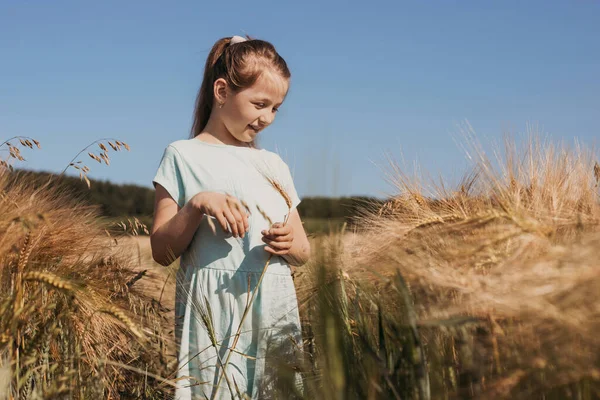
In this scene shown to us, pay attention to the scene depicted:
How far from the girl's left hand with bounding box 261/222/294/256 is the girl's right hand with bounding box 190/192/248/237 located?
74 mm

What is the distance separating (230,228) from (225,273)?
0.26 m

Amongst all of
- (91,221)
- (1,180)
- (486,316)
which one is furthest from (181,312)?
(486,316)

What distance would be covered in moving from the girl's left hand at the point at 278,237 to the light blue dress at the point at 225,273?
0.50 ft

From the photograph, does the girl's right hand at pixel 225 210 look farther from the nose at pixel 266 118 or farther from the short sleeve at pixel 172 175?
the nose at pixel 266 118

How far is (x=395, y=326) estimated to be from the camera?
43.3 inches

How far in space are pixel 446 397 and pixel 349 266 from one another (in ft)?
1.67

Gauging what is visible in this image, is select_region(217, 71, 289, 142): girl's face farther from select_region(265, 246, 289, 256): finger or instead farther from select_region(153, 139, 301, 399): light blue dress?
select_region(265, 246, 289, 256): finger

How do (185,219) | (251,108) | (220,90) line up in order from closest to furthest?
(185,219) → (251,108) → (220,90)

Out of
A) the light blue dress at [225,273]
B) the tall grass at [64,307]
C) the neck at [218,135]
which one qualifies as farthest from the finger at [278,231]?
the neck at [218,135]

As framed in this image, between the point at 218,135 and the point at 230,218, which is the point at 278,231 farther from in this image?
the point at 218,135

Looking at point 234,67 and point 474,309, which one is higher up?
point 234,67

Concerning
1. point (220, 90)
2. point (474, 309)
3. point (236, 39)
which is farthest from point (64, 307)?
point (236, 39)

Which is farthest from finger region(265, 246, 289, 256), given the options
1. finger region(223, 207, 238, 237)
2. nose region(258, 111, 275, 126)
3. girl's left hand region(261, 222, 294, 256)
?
nose region(258, 111, 275, 126)

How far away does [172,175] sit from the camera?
2096mm
